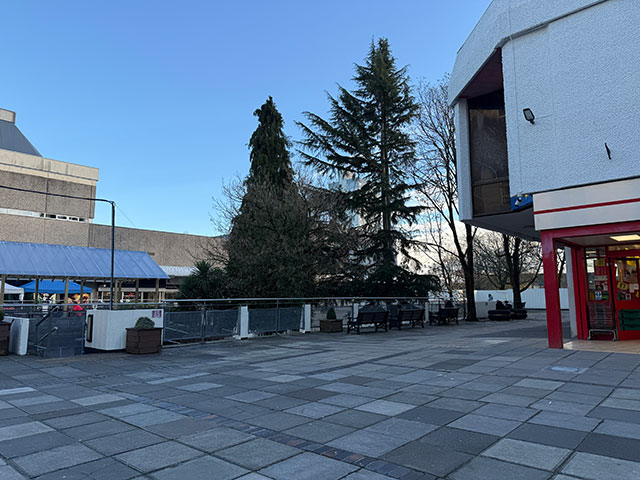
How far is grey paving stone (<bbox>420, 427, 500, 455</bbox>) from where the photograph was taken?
4441mm

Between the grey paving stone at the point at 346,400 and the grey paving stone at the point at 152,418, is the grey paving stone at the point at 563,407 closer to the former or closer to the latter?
the grey paving stone at the point at 346,400

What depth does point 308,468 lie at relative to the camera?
4000 millimetres

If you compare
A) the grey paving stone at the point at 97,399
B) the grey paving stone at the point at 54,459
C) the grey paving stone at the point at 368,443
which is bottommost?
the grey paving stone at the point at 97,399

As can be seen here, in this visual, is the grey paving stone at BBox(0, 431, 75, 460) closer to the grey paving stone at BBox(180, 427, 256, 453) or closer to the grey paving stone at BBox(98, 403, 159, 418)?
the grey paving stone at BBox(98, 403, 159, 418)

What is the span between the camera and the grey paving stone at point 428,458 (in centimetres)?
395

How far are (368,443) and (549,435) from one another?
200 cm

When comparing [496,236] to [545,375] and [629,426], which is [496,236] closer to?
[545,375]

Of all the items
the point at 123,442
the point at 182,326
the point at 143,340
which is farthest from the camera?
the point at 182,326

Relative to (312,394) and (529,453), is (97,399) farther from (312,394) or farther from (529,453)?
(529,453)

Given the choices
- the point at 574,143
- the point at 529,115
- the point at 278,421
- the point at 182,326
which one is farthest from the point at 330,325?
the point at 278,421

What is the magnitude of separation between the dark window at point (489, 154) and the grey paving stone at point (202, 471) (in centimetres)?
1398

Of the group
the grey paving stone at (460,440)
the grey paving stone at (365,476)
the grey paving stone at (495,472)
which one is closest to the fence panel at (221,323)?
the grey paving stone at (460,440)

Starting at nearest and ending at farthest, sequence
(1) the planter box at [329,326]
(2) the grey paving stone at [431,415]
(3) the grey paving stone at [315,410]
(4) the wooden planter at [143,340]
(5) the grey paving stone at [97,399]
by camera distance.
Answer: (2) the grey paving stone at [431,415] < (3) the grey paving stone at [315,410] < (5) the grey paving stone at [97,399] < (4) the wooden planter at [143,340] < (1) the planter box at [329,326]

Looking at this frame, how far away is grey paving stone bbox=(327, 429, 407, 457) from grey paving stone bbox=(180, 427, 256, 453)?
1033 millimetres
